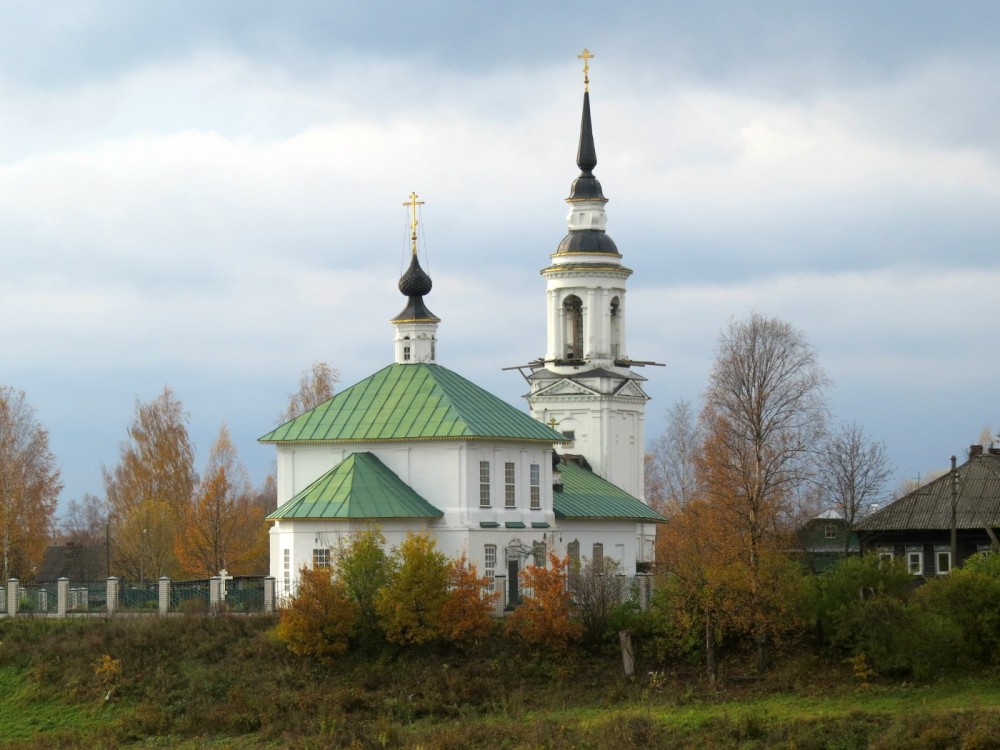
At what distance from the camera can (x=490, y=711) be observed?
46156mm

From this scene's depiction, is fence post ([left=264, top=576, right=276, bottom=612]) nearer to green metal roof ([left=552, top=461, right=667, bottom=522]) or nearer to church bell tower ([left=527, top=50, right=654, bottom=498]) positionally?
green metal roof ([left=552, top=461, right=667, bottom=522])

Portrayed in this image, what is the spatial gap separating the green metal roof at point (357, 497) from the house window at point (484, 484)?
1.56 metres

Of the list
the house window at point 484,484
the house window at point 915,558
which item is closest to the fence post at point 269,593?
the house window at point 484,484

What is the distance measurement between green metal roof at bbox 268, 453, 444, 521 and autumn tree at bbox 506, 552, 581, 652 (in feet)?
17.8

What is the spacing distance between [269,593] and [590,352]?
23.4 metres

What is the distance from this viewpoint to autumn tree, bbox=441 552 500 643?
1944 inches

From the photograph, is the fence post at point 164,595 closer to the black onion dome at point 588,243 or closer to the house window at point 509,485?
the house window at point 509,485

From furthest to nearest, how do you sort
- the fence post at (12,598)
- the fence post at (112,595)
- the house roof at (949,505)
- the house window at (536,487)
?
the house roof at (949,505) < the house window at (536,487) < the fence post at (12,598) < the fence post at (112,595)

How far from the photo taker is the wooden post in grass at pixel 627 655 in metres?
48.2

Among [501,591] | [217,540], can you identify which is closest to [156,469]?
[217,540]

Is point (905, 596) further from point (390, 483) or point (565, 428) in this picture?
point (565, 428)

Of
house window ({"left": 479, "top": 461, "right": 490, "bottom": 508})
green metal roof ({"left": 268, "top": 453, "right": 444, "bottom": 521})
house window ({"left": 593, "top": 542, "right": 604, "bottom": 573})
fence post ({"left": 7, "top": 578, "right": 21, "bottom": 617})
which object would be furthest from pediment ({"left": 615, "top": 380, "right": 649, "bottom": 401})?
fence post ({"left": 7, "top": 578, "right": 21, "bottom": 617})

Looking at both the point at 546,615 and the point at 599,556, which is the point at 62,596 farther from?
the point at 599,556

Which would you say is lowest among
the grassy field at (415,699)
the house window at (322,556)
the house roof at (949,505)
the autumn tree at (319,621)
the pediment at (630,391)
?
the grassy field at (415,699)
